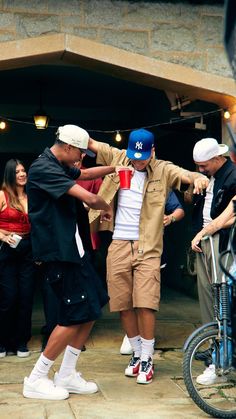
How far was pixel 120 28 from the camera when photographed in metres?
7.23

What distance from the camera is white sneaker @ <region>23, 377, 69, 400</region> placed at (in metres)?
5.37

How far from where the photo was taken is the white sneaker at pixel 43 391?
5367mm

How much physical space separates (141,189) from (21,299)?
66.9 inches

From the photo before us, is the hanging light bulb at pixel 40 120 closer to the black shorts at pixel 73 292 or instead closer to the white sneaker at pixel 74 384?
the black shorts at pixel 73 292

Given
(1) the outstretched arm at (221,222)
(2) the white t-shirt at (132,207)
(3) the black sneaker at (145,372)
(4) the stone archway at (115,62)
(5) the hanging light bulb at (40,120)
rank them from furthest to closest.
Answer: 1. (5) the hanging light bulb at (40,120)
2. (4) the stone archway at (115,62)
3. (2) the white t-shirt at (132,207)
4. (3) the black sneaker at (145,372)
5. (1) the outstretched arm at (221,222)

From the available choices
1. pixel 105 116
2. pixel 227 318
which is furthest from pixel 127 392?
pixel 105 116

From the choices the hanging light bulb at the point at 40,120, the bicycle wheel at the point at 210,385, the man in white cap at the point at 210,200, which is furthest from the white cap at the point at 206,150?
the hanging light bulb at the point at 40,120

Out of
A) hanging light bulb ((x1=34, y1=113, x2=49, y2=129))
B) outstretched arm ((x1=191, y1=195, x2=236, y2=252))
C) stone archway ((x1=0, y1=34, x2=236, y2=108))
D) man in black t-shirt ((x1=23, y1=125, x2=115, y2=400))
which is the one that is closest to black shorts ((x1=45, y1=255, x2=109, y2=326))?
man in black t-shirt ((x1=23, y1=125, x2=115, y2=400))

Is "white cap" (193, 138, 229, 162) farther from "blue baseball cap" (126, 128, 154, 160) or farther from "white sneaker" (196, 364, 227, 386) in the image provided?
"white sneaker" (196, 364, 227, 386)

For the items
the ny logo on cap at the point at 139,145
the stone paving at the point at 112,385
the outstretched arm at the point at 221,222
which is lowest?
the stone paving at the point at 112,385

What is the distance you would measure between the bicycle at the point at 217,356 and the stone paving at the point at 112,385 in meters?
0.13

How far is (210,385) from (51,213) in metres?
1.73

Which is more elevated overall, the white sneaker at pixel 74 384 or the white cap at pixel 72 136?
the white cap at pixel 72 136

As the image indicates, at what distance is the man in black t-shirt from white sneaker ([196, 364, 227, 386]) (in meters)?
0.90
